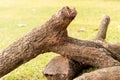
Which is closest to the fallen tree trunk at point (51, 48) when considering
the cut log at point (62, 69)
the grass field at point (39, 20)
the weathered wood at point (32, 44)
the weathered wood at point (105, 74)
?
the weathered wood at point (32, 44)

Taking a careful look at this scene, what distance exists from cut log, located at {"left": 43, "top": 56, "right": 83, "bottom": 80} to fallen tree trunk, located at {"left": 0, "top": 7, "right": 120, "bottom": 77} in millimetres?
131

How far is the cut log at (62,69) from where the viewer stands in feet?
Answer: 15.1

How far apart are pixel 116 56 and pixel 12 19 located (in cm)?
765

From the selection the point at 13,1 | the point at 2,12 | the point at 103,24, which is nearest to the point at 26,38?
the point at 103,24

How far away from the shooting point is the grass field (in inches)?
234

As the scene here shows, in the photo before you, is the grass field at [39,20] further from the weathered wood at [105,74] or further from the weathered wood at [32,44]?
the weathered wood at [105,74]

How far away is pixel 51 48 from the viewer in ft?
15.2

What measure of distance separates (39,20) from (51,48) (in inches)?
270

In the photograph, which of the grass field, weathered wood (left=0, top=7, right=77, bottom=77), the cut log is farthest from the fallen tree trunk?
the grass field

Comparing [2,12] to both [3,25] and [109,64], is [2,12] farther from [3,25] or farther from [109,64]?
[109,64]

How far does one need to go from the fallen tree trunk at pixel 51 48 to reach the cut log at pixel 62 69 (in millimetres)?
131

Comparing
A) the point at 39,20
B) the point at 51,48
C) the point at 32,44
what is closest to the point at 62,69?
the point at 51,48

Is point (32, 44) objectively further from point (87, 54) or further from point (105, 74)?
point (105, 74)

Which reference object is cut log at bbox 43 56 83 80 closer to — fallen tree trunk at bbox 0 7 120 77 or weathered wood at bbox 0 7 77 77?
fallen tree trunk at bbox 0 7 120 77
